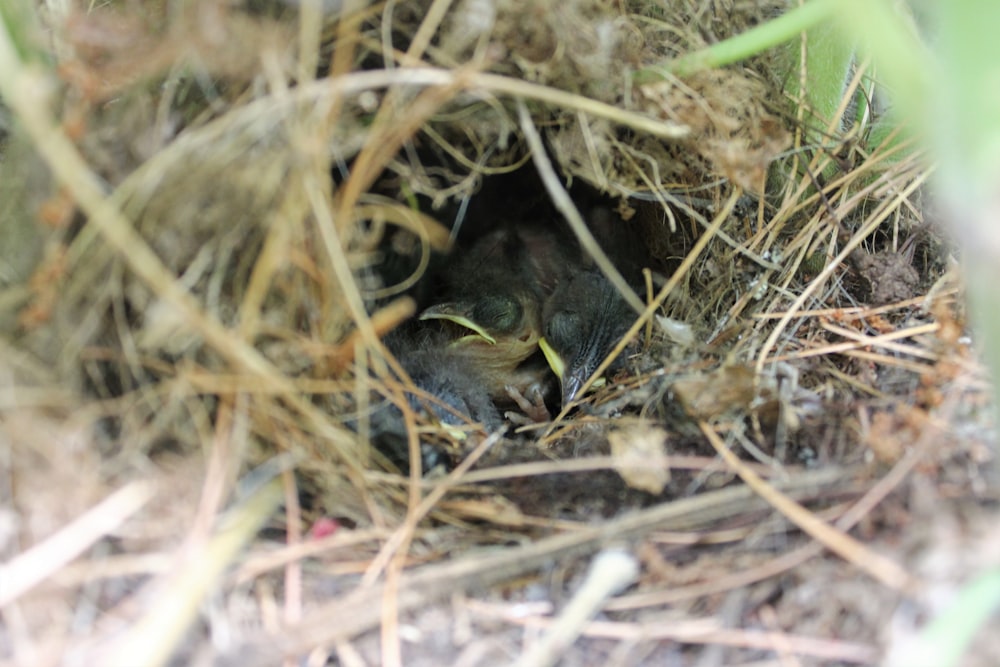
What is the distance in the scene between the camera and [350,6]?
1.10 meters

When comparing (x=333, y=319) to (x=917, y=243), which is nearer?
(x=333, y=319)

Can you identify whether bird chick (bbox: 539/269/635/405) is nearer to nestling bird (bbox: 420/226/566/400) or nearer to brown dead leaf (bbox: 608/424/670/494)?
nestling bird (bbox: 420/226/566/400)

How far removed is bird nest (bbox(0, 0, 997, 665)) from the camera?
2.81 feet

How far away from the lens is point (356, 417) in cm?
113

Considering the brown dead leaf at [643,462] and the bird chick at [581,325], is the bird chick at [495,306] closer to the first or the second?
the bird chick at [581,325]

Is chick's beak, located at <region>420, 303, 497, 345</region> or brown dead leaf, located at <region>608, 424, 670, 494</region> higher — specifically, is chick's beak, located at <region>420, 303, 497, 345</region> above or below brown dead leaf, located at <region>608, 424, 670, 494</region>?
below

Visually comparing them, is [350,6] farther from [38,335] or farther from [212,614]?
[212,614]

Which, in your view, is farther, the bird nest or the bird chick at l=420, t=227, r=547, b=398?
the bird chick at l=420, t=227, r=547, b=398

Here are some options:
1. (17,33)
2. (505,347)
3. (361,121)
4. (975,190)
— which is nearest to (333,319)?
(361,121)

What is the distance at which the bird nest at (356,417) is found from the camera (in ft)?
2.81

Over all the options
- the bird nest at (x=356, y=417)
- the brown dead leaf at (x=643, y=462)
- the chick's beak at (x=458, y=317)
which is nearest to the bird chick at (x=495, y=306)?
the chick's beak at (x=458, y=317)

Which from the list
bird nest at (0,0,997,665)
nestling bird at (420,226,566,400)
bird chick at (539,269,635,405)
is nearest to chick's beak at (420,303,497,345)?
nestling bird at (420,226,566,400)

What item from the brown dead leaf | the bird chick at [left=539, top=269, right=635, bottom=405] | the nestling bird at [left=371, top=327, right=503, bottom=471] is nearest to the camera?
the brown dead leaf

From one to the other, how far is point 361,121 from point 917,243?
1110 mm
